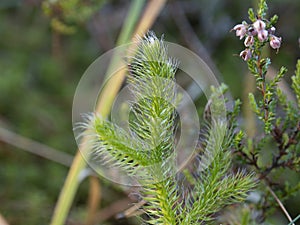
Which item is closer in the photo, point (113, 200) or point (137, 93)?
point (137, 93)

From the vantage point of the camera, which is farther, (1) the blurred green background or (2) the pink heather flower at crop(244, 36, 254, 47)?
(1) the blurred green background

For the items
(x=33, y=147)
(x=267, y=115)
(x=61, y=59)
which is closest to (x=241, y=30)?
(x=267, y=115)

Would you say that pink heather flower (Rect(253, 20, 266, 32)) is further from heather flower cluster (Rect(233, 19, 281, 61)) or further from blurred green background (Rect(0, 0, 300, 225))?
blurred green background (Rect(0, 0, 300, 225))

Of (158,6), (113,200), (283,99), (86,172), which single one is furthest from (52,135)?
(283,99)

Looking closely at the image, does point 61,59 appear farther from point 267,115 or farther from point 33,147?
point 267,115

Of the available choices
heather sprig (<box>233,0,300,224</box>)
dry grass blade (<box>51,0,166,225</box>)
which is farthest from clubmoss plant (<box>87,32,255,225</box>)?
dry grass blade (<box>51,0,166,225</box>)

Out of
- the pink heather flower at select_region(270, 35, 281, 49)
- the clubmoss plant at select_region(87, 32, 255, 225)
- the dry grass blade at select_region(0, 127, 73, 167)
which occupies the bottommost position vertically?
the dry grass blade at select_region(0, 127, 73, 167)

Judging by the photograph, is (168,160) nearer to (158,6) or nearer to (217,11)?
(158,6)
